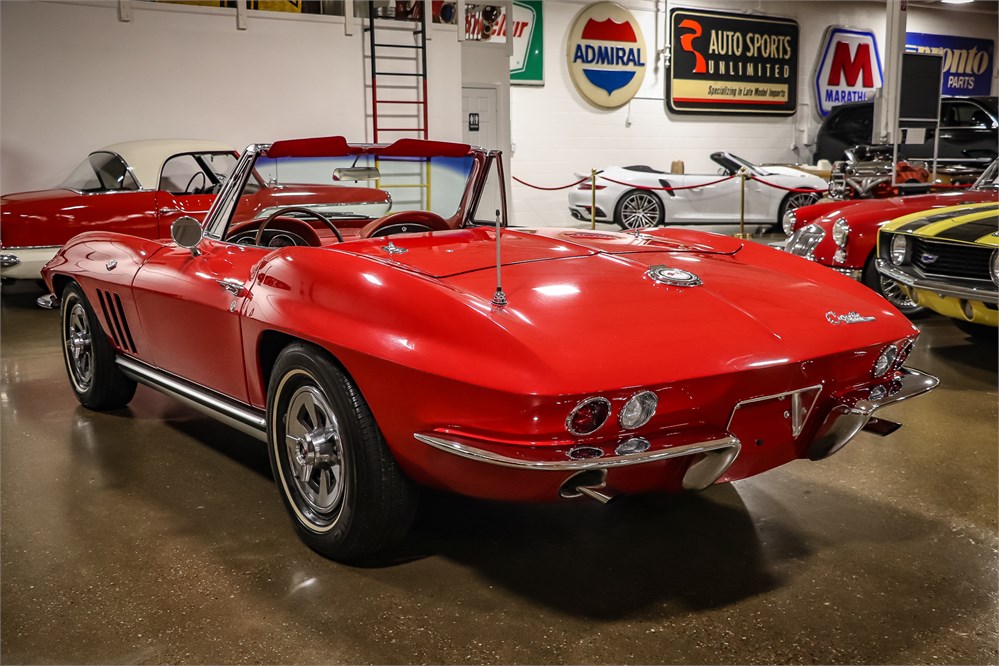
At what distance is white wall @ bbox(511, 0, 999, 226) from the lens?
573 inches

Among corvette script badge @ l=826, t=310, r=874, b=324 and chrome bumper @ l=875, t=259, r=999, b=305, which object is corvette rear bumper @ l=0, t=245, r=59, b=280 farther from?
corvette script badge @ l=826, t=310, r=874, b=324

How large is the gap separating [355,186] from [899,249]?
3.29 meters

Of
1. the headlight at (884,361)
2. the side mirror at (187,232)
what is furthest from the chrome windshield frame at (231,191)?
the headlight at (884,361)

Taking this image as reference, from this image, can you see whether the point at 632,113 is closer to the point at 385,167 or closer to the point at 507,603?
the point at 385,167

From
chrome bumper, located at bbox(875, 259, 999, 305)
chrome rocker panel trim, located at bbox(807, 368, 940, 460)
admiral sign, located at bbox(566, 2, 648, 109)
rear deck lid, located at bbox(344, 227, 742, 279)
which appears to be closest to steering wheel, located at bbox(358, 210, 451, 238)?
rear deck lid, located at bbox(344, 227, 742, 279)

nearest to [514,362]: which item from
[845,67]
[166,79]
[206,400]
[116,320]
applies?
[206,400]

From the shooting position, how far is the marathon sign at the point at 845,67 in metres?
17.6

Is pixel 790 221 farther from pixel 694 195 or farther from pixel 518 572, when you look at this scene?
pixel 694 195

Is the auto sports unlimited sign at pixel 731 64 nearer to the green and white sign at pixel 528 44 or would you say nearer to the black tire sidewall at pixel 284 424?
the green and white sign at pixel 528 44

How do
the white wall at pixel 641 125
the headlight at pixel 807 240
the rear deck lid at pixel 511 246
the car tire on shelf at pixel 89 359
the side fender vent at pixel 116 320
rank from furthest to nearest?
the white wall at pixel 641 125 → the headlight at pixel 807 240 → the car tire on shelf at pixel 89 359 → the side fender vent at pixel 116 320 → the rear deck lid at pixel 511 246

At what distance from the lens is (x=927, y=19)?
19141mm

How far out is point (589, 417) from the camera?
195cm

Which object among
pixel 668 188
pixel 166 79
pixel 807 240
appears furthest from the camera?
pixel 668 188

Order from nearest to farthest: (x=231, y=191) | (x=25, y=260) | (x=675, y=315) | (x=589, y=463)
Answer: (x=589, y=463) < (x=675, y=315) < (x=231, y=191) < (x=25, y=260)
